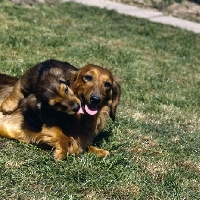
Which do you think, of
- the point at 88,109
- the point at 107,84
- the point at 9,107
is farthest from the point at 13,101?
the point at 107,84

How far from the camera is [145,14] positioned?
1323 cm

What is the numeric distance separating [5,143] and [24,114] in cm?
32

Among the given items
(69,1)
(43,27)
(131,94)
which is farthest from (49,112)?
(69,1)

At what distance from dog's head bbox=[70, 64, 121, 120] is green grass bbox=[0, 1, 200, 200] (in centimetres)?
48

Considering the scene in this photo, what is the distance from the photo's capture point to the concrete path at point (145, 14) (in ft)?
41.9

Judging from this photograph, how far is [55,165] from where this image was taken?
3.84m

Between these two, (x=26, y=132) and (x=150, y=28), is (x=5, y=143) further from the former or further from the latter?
(x=150, y=28)

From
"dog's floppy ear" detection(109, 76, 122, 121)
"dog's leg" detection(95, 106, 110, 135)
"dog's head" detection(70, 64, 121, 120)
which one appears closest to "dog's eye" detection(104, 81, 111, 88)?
"dog's head" detection(70, 64, 121, 120)

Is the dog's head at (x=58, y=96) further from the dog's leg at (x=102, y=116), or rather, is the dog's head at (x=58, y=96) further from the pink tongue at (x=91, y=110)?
the dog's leg at (x=102, y=116)

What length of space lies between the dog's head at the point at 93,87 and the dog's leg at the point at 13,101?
53cm

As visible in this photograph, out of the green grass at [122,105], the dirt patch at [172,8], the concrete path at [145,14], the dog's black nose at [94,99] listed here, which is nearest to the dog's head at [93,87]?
the dog's black nose at [94,99]

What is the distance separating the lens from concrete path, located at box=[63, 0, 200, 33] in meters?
12.8

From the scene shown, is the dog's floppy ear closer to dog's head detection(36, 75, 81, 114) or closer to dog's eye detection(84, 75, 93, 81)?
dog's eye detection(84, 75, 93, 81)

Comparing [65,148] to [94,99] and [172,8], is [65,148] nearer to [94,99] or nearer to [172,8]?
[94,99]
